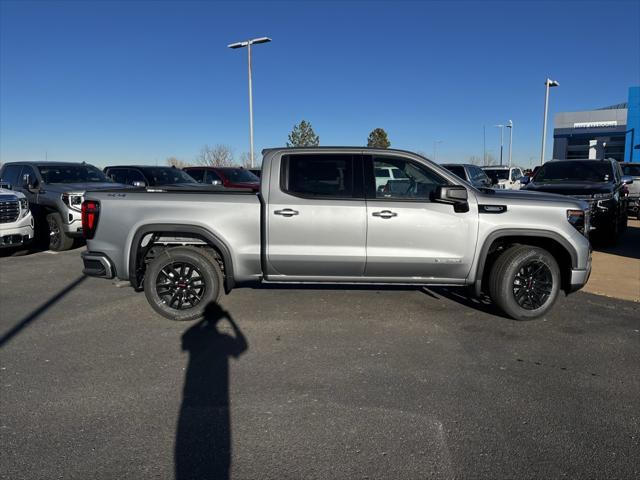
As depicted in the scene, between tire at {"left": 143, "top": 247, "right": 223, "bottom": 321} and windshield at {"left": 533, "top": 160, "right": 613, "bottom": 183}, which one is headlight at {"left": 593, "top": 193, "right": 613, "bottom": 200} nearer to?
windshield at {"left": 533, "top": 160, "right": 613, "bottom": 183}

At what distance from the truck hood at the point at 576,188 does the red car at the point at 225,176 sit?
7612 millimetres

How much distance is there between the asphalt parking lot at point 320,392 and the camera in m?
2.81

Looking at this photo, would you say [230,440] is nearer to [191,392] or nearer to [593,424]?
[191,392]

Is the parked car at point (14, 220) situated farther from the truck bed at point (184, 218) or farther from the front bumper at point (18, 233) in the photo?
the truck bed at point (184, 218)

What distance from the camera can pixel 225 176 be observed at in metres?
14.4

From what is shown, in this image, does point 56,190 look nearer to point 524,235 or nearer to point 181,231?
point 181,231

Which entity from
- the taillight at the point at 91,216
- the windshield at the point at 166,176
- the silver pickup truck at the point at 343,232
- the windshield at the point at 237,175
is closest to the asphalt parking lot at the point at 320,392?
the silver pickup truck at the point at 343,232

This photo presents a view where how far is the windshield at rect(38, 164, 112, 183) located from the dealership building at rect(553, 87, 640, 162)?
47453 mm

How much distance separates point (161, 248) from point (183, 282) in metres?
0.51

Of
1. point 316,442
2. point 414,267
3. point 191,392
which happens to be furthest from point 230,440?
point 414,267

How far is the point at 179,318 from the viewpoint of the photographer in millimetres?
5262

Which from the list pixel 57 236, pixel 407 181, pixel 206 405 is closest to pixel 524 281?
pixel 407 181

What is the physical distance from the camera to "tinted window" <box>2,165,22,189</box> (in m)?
10.7

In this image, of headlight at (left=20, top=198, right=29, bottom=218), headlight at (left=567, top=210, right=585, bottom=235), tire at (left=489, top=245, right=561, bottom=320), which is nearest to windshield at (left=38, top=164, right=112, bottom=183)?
headlight at (left=20, top=198, right=29, bottom=218)
